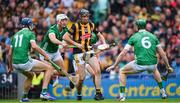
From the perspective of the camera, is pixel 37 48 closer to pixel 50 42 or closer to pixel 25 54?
pixel 25 54

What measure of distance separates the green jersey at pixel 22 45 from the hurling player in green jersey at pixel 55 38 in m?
1.03

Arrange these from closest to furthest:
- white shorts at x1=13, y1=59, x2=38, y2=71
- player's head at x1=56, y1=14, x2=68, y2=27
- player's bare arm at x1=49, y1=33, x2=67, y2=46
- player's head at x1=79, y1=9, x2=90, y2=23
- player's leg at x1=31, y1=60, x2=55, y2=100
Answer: white shorts at x1=13, y1=59, x2=38, y2=71, player's leg at x1=31, y1=60, x2=55, y2=100, player's bare arm at x1=49, y1=33, x2=67, y2=46, player's head at x1=79, y1=9, x2=90, y2=23, player's head at x1=56, y1=14, x2=68, y2=27

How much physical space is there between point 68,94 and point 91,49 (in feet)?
13.2

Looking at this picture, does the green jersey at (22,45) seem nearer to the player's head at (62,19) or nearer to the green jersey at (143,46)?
the player's head at (62,19)

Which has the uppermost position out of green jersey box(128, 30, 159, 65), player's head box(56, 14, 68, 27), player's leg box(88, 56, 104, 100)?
player's head box(56, 14, 68, 27)

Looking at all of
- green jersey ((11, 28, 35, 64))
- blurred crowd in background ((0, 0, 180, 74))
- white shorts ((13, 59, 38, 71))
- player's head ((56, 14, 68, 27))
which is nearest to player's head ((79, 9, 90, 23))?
player's head ((56, 14, 68, 27))

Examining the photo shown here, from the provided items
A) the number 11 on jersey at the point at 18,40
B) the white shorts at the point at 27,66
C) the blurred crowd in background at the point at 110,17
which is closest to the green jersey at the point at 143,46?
the white shorts at the point at 27,66

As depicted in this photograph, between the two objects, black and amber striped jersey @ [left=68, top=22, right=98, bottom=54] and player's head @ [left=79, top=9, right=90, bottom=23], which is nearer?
player's head @ [left=79, top=9, right=90, bottom=23]

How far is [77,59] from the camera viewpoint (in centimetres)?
2212

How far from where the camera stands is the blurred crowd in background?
28141 millimetres

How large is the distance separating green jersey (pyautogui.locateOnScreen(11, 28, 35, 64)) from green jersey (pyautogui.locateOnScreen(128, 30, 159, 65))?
9.58ft

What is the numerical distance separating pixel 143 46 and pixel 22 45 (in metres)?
3.50

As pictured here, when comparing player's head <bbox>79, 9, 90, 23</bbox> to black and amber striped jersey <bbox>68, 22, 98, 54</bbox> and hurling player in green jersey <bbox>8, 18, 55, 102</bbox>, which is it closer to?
black and amber striped jersey <bbox>68, 22, 98, 54</bbox>

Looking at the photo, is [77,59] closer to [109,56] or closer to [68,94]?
[68,94]
